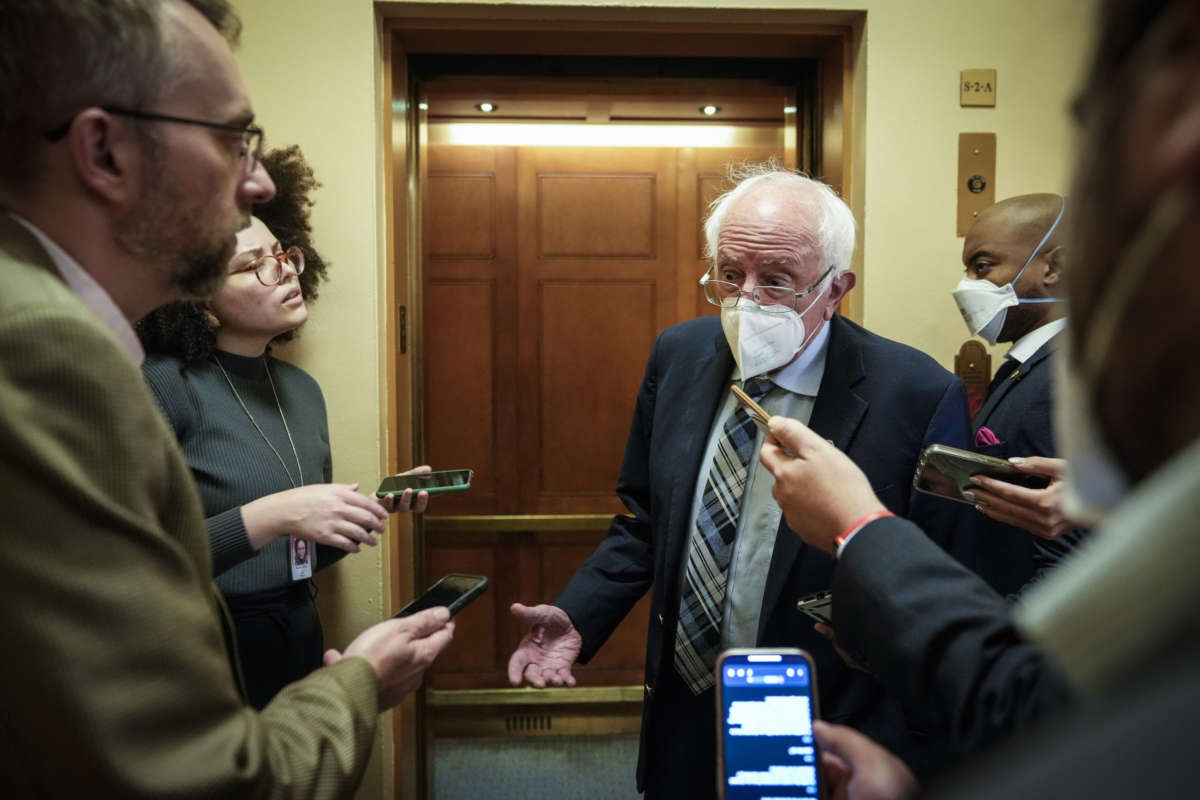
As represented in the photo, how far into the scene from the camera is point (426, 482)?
1.82 metres

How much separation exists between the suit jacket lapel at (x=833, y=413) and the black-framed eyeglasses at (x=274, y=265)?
50.9 inches

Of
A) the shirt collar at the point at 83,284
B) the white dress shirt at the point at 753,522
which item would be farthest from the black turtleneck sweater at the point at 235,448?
the white dress shirt at the point at 753,522

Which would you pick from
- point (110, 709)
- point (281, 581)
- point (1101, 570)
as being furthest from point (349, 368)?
point (1101, 570)

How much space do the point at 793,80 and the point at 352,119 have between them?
1.47m

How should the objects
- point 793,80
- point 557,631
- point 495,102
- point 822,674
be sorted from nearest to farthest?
point 822,674 < point 557,631 < point 793,80 < point 495,102

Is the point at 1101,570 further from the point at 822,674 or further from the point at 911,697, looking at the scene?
the point at 822,674

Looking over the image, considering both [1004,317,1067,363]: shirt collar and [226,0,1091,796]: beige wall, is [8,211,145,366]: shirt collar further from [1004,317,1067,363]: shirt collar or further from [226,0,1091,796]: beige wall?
[1004,317,1067,363]: shirt collar

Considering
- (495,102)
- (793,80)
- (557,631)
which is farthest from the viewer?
(495,102)

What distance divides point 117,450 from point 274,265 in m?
1.36

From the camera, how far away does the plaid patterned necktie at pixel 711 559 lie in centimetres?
153

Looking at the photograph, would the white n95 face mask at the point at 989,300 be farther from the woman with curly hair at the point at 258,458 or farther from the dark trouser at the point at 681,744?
the woman with curly hair at the point at 258,458

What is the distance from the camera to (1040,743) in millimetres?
258

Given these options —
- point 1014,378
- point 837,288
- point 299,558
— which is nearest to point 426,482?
point 299,558

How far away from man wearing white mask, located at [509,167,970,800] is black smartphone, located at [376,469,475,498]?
362mm
